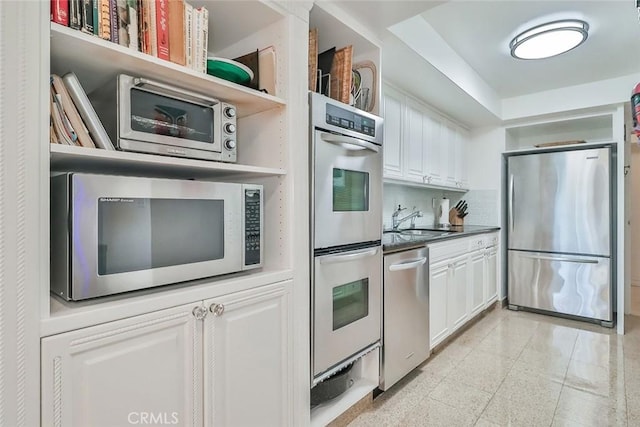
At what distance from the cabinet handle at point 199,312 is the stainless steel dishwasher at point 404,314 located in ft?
3.68

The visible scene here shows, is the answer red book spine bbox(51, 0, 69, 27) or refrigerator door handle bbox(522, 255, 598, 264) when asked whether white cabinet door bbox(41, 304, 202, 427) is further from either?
refrigerator door handle bbox(522, 255, 598, 264)

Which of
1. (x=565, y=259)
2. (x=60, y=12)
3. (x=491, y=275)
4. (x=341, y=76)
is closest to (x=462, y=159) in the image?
(x=491, y=275)

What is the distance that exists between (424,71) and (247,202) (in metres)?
1.81

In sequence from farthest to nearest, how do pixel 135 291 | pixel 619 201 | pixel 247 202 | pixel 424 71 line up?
pixel 619 201, pixel 424 71, pixel 247 202, pixel 135 291

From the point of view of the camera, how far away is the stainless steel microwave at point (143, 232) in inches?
35.3

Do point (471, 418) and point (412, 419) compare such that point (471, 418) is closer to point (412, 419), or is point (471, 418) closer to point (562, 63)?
point (412, 419)

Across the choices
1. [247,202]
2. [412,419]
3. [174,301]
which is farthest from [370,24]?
[412,419]

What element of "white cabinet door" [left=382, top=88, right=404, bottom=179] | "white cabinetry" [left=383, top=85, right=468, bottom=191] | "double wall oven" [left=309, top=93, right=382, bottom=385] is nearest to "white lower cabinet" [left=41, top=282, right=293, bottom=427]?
"double wall oven" [left=309, top=93, right=382, bottom=385]

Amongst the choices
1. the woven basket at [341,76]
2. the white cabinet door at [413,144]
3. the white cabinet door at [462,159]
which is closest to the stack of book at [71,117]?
the woven basket at [341,76]

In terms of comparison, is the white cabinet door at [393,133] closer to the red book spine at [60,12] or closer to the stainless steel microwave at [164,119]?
the stainless steel microwave at [164,119]

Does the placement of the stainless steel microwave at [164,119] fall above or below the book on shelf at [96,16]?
below

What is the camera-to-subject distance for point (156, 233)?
1.06 meters

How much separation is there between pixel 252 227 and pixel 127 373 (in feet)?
2.02

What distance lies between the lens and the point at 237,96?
1.33 m
